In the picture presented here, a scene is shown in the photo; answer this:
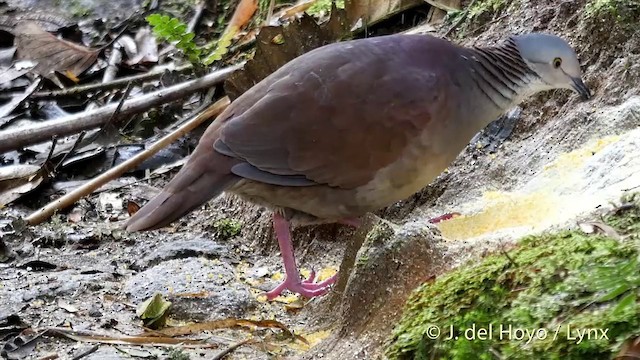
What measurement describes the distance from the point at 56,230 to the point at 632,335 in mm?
3845

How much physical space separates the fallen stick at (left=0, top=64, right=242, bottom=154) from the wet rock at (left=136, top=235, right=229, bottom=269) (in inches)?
57.9

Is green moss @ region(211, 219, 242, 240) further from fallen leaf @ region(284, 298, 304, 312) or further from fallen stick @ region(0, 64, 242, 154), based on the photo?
fallen stick @ region(0, 64, 242, 154)

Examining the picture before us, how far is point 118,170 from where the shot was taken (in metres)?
5.44

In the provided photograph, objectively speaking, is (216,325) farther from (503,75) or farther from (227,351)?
(503,75)

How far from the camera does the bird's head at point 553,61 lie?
13.3 ft

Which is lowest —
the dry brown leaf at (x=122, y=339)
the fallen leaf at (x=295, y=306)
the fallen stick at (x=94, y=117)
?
the fallen stick at (x=94, y=117)

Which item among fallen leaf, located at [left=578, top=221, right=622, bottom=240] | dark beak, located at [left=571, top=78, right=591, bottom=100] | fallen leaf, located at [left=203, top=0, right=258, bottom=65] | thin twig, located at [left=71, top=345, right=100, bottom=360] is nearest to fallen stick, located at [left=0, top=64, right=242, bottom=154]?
fallen leaf, located at [left=203, top=0, right=258, bottom=65]

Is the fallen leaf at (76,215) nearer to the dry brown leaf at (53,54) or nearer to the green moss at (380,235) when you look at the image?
the dry brown leaf at (53,54)

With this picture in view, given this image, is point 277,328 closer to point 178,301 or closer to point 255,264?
point 178,301

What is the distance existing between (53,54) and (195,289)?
13.9ft

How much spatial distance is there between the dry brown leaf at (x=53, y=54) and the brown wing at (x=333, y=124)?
3.88 m

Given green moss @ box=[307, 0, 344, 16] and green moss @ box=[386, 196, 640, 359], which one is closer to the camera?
green moss @ box=[386, 196, 640, 359]

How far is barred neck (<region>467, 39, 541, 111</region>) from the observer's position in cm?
408

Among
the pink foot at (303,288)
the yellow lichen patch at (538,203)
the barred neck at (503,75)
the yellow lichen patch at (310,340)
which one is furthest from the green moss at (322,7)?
the yellow lichen patch at (310,340)
